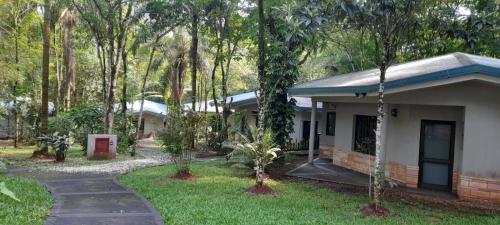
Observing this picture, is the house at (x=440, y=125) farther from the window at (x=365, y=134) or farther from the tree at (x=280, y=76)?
the tree at (x=280, y=76)

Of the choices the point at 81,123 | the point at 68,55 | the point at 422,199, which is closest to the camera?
the point at 422,199

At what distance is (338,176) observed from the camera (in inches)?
528

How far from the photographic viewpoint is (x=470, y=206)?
9898mm

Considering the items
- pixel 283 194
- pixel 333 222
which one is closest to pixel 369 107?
pixel 283 194

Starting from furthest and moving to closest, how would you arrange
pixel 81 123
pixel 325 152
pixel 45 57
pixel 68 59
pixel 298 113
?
pixel 68 59 < pixel 298 113 < pixel 81 123 < pixel 325 152 < pixel 45 57

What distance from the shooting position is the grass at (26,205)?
695 centimetres

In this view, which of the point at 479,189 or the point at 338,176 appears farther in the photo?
the point at 338,176

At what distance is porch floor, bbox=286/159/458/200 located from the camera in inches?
437

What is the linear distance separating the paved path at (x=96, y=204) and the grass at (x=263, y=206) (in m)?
0.35

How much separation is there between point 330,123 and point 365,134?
4.86m

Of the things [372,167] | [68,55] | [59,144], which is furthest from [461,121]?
[68,55]

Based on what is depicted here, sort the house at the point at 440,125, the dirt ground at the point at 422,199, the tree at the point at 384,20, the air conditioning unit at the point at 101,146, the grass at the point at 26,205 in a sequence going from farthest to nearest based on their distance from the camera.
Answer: the air conditioning unit at the point at 101,146, the house at the point at 440,125, the dirt ground at the point at 422,199, the tree at the point at 384,20, the grass at the point at 26,205

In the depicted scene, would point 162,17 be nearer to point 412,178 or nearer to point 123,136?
point 123,136

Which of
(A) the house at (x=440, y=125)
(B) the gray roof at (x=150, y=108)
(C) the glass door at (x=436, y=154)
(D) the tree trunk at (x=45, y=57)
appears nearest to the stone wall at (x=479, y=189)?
(A) the house at (x=440, y=125)
